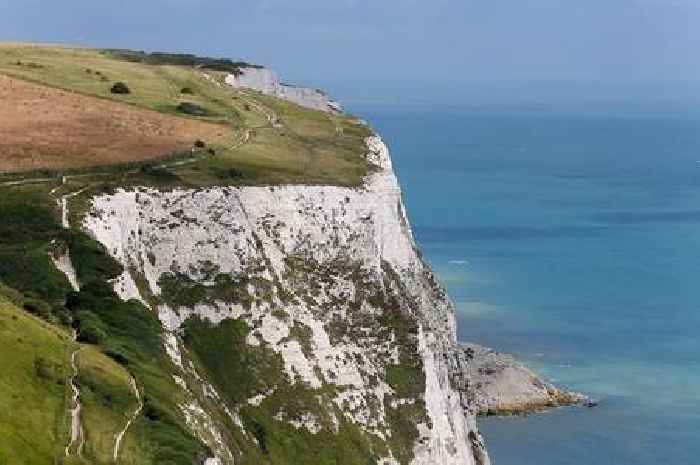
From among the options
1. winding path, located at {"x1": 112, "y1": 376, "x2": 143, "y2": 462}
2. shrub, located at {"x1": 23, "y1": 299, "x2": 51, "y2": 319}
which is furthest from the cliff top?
winding path, located at {"x1": 112, "y1": 376, "x2": 143, "y2": 462}

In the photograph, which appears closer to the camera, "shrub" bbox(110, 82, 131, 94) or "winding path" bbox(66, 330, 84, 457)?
"winding path" bbox(66, 330, 84, 457)

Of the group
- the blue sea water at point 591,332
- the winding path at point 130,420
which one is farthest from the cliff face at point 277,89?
the winding path at point 130,420

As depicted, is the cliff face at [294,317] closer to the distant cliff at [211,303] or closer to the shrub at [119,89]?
the distant cliff at [211,303]

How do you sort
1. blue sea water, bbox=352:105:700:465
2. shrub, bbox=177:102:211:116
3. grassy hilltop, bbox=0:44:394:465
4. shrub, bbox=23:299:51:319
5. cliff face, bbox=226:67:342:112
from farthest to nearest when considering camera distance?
cliff face, bbox=226:67:342:112 < blue sea water, bbox=352:105:700:465 < shrub, bbox=177:102:211:116 < shrub, bbox=23:299:51:319 < grassy hilltop, bbox=0:44:394:465

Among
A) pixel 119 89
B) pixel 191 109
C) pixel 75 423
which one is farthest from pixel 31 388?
pixel 119 89

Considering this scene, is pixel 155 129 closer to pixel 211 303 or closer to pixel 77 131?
pixel 77 131

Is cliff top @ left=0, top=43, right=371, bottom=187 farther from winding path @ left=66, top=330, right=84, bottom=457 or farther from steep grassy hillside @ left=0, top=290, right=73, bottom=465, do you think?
winding path @ left=66, top=330, right=84, bottom=457

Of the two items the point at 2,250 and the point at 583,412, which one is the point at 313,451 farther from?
the point at 583,412
